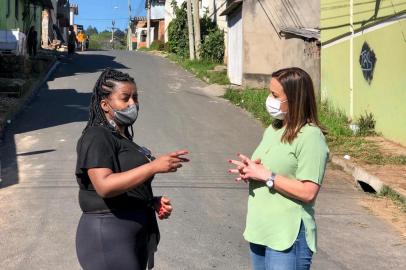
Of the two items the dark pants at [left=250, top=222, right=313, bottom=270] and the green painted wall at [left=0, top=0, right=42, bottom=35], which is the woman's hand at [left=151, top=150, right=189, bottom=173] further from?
the green painted wall at [left=0, top=0, right=42, bottom=35]

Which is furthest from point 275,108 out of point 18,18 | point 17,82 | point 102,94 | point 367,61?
point 18,18

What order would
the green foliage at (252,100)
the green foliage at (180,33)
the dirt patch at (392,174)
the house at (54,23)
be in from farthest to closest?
the house at (54,23)
the green foliage at (180,33)
the green foliage at (252,100)
the dirt patch at (392,174)

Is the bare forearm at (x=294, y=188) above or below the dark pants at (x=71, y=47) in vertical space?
below

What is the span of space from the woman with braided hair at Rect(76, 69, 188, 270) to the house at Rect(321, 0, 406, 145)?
893cm

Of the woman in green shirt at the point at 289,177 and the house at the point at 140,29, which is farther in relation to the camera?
the house at the point at 140,29

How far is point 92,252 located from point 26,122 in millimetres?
11459

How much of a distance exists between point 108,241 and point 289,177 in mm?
965

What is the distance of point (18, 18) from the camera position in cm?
2659

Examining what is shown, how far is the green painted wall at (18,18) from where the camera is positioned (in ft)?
74.0

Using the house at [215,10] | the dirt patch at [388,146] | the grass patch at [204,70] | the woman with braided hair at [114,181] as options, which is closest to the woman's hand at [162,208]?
the woman with braided hair at [114,181]

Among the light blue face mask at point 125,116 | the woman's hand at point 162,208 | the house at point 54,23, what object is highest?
the house at point 54,23

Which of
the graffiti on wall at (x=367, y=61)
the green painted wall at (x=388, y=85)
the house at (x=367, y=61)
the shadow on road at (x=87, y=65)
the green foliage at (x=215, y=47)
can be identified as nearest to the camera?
the green painted wall at (x=388, y=85)

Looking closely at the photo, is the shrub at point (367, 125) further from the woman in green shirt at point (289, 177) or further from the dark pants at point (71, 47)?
the dark pants at point (71, 47)

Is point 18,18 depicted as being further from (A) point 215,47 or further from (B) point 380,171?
(B) point 380,171
